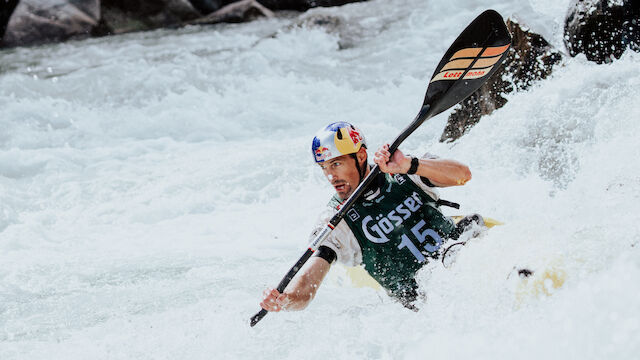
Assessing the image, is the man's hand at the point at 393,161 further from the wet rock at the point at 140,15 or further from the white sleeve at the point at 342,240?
the wet rock at the point at 140,15

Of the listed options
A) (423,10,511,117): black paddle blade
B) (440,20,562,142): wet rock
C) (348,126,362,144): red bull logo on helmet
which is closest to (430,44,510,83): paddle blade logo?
(423,10,511,117): black paddle blade

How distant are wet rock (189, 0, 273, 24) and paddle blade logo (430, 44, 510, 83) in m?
12.5

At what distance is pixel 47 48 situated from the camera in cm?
1373

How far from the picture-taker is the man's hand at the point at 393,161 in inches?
110

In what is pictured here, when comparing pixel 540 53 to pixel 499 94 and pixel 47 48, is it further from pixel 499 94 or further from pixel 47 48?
pixel 47 48

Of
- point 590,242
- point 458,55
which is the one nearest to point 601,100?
point 458,55

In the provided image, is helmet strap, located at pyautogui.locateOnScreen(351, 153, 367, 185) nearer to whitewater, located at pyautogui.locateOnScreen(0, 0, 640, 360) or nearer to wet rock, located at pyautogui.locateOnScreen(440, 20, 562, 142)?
whitewater, located at pyautogui.locateOnScreen(0, 0, 640, 360)

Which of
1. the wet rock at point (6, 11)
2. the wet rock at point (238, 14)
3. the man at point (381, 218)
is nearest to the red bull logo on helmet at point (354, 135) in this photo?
the man at point (381, 218)

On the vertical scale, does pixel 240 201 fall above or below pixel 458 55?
below

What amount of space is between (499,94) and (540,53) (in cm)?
47

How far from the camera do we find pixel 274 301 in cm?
268

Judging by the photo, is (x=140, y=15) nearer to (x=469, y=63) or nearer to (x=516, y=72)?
(x=516, y=72)

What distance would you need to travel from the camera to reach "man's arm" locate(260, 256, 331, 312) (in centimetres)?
268

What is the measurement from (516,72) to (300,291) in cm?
337
